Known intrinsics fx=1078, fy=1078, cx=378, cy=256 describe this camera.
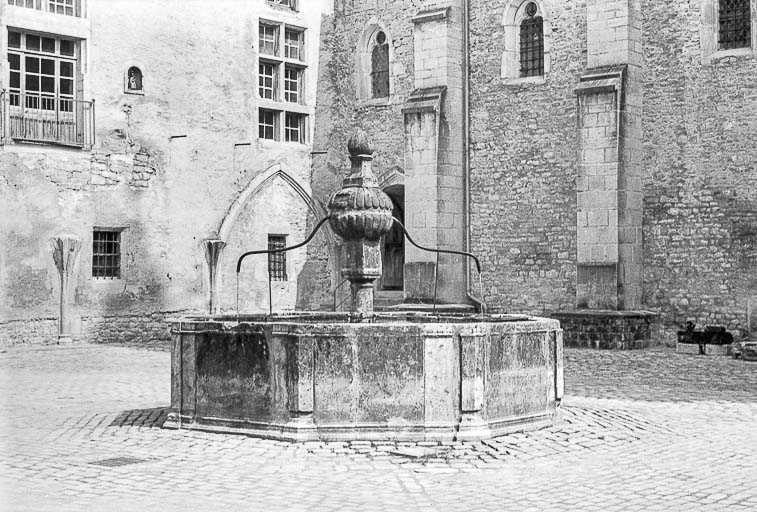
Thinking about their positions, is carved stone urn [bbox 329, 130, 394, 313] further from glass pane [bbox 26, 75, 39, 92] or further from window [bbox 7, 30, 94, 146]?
glass pane [bbox 26, 75, 39, 92]

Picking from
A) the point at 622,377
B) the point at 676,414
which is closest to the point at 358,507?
the point at 676,414

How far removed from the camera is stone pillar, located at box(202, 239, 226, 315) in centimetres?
2306

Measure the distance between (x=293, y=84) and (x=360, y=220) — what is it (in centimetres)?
1556

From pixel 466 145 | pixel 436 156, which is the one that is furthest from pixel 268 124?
pixel 466 145

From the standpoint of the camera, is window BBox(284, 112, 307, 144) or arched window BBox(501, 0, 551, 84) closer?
arched window BBox(501, 0, 551, 84)

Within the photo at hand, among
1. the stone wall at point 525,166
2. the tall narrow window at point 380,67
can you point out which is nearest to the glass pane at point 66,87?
the tall narrow window at point 380,67

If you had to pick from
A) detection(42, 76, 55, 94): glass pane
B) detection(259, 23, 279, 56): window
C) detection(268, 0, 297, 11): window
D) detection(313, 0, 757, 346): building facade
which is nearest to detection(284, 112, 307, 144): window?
detection(313, 0, 757, 346): building facade

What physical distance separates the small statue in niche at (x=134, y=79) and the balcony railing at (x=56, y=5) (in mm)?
1582

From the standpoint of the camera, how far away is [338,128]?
25250mm

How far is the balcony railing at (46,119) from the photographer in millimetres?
19719

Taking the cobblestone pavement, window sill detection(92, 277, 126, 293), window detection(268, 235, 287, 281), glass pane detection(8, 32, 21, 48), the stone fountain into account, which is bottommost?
the cobblestone pavement

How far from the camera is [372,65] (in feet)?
81.5

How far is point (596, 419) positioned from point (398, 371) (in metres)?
2.48

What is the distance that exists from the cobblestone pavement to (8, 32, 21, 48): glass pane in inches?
376
